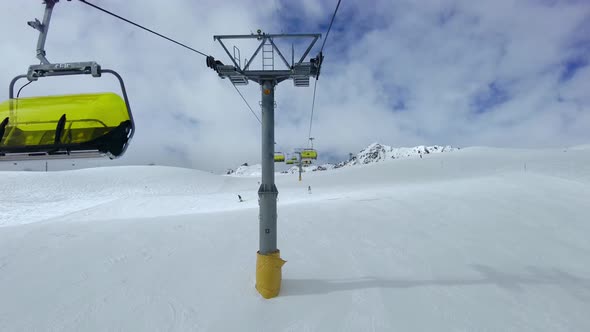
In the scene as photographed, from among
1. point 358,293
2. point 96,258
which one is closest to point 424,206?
point 358,293

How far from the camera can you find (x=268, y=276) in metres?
5.38

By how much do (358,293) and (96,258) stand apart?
6.05m

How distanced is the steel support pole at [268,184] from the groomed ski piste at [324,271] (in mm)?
1046

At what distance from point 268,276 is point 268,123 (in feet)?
9.84

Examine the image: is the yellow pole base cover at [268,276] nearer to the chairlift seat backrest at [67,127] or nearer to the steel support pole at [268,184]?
the steel support pole at [268,184]

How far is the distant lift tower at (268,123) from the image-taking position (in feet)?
17.9

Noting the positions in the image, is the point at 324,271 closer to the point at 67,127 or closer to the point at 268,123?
the point at 268,123

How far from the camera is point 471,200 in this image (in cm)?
1309

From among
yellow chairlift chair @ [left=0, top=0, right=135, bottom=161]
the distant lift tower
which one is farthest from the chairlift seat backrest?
the distant lift tower

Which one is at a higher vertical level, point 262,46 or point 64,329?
point 262,46

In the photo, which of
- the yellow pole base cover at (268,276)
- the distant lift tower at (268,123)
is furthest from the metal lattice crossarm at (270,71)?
the yellow pole base cover at (268,276)

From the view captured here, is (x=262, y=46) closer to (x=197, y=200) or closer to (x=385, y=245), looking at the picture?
(x=385, y=245)

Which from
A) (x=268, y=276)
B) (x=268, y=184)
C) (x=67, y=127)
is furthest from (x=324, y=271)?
(x=67, y=127)

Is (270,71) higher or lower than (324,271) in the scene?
higher
